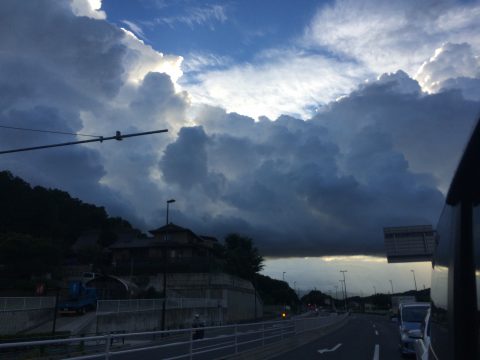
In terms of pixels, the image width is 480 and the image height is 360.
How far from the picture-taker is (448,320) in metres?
3.22

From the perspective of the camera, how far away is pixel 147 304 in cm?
4091

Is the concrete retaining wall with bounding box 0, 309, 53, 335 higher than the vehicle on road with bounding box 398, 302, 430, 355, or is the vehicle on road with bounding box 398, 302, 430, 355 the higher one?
the vehicle on road with bounding box 398, 302, 430, 355

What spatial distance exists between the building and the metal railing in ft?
74.9

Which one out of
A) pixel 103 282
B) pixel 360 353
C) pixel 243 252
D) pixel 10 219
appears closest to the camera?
pixel 360 353

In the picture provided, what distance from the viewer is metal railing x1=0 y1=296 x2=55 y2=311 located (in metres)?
33.2

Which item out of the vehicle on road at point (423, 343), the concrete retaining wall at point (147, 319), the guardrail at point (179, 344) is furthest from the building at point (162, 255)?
the vehicle on road at point (423, 343)

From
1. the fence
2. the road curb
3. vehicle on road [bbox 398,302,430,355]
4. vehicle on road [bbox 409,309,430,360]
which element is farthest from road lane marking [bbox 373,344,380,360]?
the fence

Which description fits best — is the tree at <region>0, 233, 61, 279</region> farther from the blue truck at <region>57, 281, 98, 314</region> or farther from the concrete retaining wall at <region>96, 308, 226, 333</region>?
the concrete retaining wall at <region>96, 308, 226, 333</region>

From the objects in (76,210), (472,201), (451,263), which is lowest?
(451,263)

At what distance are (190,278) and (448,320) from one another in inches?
2297

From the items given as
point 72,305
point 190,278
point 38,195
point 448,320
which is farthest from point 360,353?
point 38,195

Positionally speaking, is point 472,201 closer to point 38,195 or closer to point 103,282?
point 103,282

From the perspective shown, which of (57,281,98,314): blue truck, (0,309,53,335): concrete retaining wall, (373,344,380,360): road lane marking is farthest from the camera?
(57,281,98,314): blue truck

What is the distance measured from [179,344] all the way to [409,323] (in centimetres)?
951
